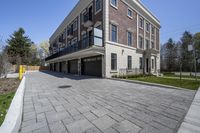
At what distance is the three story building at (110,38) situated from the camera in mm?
13094

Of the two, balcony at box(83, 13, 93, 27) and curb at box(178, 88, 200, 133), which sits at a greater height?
balcony at box(83, 13, 93, 27)

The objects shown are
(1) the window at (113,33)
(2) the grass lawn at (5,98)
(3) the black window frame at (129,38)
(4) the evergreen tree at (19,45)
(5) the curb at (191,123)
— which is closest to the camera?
(5) the curb at (191,123)

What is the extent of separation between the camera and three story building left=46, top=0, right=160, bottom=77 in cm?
1309

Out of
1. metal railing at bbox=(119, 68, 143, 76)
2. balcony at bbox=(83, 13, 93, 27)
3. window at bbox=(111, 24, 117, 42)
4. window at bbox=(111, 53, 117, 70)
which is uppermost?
balcony at bbox=(83, 13, 93, 27)

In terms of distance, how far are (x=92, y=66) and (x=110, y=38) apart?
4319mm

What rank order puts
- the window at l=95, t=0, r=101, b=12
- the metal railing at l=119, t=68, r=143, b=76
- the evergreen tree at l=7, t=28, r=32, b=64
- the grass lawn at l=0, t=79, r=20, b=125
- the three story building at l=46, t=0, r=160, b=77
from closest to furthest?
the grass lawn at l=0, t=79, r=20, b=125, the three story building at l=46, t=0, r=160, b=77, the window at l=95, t=0, r=101, b=12, the metal railing at l=119, t=68, r=143, b=76, the evergreen tree at l=7, t=28, r=32, b=64

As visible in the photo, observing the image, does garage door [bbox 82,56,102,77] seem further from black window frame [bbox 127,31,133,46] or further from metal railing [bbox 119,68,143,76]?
black window frame [bbox 127,31,133,46]

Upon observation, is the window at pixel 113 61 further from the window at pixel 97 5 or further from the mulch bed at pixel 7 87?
the mulch bed at pixel 7 87

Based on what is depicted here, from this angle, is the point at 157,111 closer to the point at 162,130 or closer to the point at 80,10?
the point at 162,130

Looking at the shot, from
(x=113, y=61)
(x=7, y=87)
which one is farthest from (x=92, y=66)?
(x=7, y=87)

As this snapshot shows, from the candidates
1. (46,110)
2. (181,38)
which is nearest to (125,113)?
(46,110)

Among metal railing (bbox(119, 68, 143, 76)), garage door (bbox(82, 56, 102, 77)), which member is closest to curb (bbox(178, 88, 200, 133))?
garage door (bbox(82, 56, 102, 77))

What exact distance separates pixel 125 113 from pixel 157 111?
3.46 feet

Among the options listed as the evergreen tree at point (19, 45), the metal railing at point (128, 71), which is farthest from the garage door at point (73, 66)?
the evergreen tree at point (19, 45)
